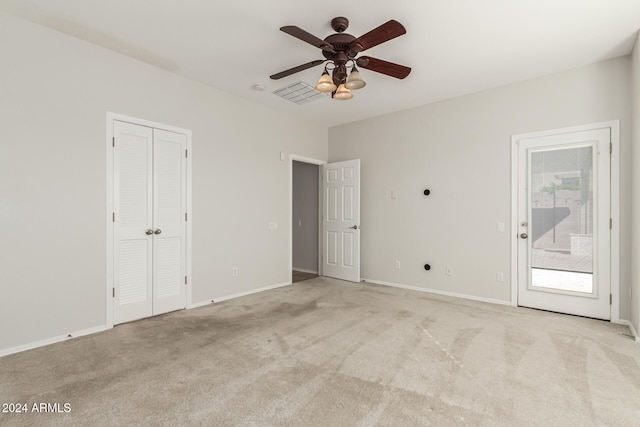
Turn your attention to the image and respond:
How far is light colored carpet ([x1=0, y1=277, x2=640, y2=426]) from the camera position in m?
1.92

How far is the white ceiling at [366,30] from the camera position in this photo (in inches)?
104

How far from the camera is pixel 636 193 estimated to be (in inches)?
124

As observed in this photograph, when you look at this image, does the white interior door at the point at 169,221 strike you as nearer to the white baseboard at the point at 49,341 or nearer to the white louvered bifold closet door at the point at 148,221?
the white louvered bifold closet door at the point at 148,221

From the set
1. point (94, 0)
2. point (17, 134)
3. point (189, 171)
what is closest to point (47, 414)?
point (17, 134)

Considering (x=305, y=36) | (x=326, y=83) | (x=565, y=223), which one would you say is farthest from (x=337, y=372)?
(x=565, y=223)

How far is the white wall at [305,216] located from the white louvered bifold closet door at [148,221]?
2784 millimetres

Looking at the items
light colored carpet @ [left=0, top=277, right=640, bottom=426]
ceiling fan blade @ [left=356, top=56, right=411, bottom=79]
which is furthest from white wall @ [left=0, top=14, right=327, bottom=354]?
ceiling fan blade @ [left=356, top=56, right=411, bottom=79]

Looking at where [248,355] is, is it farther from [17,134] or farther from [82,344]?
[17,134]

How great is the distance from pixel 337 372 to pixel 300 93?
140 inches

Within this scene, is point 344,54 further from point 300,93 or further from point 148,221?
point 148,221

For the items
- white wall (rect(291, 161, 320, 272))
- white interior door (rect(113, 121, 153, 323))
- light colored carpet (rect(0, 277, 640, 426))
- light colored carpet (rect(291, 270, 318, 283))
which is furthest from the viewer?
white wall (rect(291, 161, 320, 272))

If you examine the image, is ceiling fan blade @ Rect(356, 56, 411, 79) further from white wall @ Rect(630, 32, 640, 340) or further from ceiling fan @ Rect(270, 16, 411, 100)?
white wall @ Rect(630, 32, 640, 340)

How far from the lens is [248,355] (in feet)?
8.87

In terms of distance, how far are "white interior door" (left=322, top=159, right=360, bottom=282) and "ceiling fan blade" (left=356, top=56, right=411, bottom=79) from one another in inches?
103
